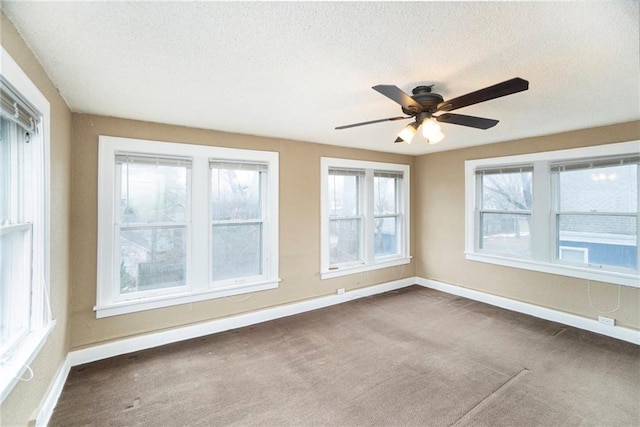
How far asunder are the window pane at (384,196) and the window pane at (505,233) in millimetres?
1433

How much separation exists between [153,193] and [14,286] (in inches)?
62.4

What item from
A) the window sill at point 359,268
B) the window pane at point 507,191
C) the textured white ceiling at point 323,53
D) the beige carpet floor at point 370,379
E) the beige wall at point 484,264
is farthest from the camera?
the window sill at point 359,268

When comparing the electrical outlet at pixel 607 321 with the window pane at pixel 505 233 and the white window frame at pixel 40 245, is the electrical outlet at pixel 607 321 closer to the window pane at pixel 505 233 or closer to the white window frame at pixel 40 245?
the window pane at pixel 505 233

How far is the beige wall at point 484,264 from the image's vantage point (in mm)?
Answer: 3424

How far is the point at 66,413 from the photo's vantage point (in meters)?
2.17

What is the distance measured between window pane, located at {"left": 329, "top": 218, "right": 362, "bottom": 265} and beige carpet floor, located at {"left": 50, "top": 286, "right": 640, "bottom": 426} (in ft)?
→ 3.91

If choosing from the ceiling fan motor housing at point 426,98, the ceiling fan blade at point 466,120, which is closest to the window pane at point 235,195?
the ceiling fan motor housing at point 426,98

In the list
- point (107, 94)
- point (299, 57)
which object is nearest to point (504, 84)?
point (299, 57)

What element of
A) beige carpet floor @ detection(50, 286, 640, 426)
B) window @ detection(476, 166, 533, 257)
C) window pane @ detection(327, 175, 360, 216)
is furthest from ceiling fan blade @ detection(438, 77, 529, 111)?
window @ detection(476, 166, 533, 257)

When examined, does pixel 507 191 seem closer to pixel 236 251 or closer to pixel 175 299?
pixel 236 251

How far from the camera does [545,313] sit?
3.95 meters

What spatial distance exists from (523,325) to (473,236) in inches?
57.4

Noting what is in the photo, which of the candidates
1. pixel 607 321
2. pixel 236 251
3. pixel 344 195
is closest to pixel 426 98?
pixel 344 195

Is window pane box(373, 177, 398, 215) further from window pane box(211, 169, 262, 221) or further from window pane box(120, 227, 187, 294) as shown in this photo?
window pane box(120, 227, 187, 294)
